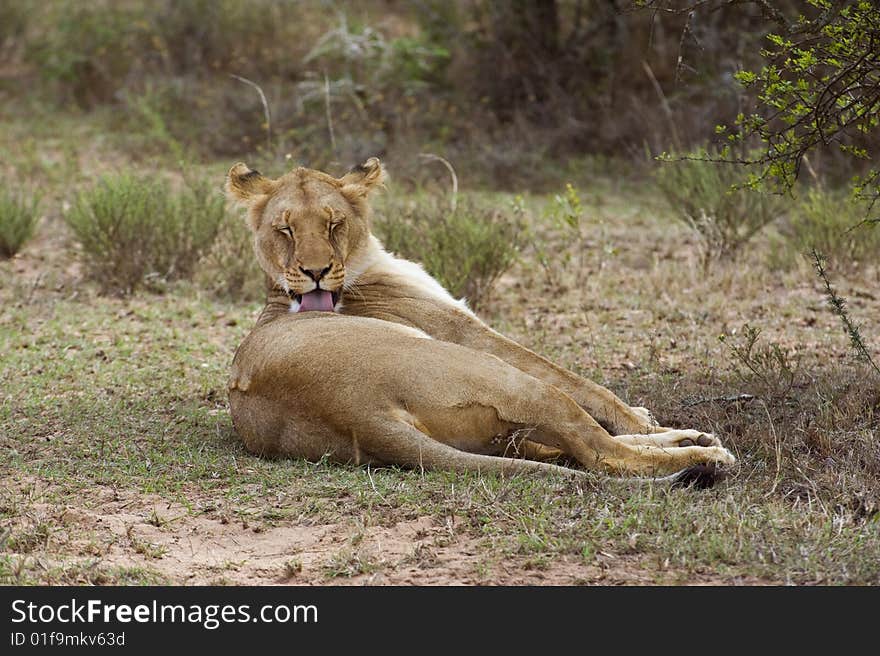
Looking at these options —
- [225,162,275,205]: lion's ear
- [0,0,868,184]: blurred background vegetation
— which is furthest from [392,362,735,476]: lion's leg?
[0,0,868,184]: blurred background vegetation

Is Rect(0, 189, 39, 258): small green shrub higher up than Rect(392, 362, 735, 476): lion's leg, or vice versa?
Rect(0, 189, 39, 258): small green shrub

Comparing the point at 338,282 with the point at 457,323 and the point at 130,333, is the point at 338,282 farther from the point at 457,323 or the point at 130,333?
the point at 130,333

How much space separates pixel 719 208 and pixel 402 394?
5.08 meters

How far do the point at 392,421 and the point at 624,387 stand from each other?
2.06 meters

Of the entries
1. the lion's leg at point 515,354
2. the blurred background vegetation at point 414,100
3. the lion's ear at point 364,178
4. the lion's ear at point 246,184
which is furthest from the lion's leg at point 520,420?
the blurred background vegetation at point 414,100

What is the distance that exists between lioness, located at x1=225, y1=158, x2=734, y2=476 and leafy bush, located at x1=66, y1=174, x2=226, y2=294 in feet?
11.5

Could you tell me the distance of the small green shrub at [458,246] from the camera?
818 centimetres

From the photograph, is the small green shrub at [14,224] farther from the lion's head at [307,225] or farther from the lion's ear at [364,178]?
the lion's ear at [364,178]

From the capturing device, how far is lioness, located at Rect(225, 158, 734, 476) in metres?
4.60

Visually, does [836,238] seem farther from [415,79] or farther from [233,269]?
[415,79]

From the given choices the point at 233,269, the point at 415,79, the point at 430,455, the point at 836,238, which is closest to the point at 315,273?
the point at 430,455

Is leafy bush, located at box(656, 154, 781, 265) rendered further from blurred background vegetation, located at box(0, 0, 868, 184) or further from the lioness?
the lioness

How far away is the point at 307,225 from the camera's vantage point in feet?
17.7

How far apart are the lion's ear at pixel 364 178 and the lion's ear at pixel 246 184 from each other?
354 mm
